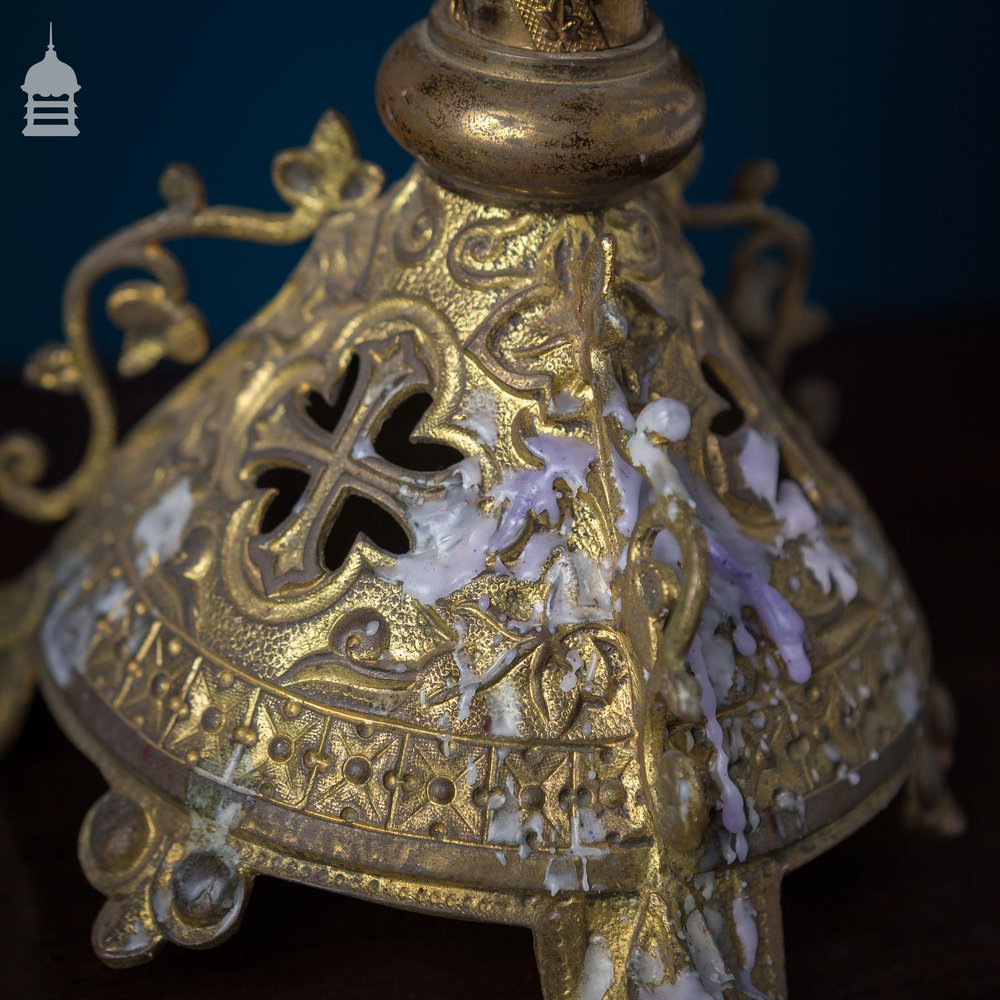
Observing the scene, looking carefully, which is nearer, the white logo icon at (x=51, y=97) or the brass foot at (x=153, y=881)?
the brass foot at (x=153, y=881)

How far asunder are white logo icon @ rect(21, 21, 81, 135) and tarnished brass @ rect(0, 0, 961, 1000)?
0.22 metres

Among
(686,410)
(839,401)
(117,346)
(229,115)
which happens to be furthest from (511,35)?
(117,346)

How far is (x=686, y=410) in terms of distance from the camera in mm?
806

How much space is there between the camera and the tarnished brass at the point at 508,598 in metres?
0.80

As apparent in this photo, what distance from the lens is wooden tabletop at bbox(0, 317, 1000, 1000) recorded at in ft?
2.94

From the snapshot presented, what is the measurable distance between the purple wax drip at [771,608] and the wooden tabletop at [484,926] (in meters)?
0.17

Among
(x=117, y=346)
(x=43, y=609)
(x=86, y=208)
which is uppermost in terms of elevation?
(x=43, y=609)

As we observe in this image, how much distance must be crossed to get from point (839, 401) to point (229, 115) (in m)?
0.57

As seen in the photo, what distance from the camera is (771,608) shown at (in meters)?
0.86

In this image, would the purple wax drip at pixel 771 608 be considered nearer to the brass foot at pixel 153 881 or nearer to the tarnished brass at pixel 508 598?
the tarnished brass at pixel 508 598

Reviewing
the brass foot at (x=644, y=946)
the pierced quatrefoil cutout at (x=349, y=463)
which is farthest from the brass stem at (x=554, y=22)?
the brass foot at (x=644, y=946)

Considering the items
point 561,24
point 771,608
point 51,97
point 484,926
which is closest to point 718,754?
point 771,608

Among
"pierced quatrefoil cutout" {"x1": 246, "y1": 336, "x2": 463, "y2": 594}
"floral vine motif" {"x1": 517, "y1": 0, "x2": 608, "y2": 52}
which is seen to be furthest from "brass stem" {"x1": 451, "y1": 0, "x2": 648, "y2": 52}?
"pierced quatrefoil cutout" {"x1": 246, "y1": 336, "x2": 463, "y2": 594}

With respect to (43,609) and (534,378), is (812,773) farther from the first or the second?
(43,609)
